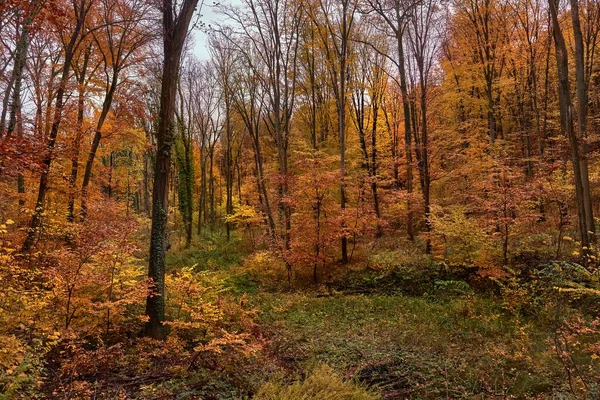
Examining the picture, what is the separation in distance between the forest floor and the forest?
6 centimetres

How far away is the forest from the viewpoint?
5.38 metres

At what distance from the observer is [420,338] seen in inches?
285

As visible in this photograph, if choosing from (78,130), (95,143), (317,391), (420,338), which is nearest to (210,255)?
(95,143)

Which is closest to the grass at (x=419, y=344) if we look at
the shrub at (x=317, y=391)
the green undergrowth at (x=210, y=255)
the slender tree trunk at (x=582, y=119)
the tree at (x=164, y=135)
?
the shrub at (x=317, y=391)

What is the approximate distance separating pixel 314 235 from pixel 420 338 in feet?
19.6

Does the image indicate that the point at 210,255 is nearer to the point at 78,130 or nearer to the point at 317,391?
the point at 78,130

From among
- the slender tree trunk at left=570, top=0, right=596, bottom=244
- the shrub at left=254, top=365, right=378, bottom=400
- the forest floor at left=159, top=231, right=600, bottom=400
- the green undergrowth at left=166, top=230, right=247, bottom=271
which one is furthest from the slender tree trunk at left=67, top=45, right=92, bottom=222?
the slender tree trunk at left=570, top=0, right=596, bottom=244

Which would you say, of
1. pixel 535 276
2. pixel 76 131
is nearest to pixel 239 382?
pixel 535 276

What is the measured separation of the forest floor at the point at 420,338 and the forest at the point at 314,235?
0.06m

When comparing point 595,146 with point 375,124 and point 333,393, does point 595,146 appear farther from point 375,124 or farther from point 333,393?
point 333,393

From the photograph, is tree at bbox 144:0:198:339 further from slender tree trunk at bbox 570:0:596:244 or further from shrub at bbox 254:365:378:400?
slender tree trunk at bbox 570:0:596:244

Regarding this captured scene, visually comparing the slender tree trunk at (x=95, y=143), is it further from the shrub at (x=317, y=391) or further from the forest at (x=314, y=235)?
the shrub at (x=317, y=391)

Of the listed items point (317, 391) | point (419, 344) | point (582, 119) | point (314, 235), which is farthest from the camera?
point (314, 235)

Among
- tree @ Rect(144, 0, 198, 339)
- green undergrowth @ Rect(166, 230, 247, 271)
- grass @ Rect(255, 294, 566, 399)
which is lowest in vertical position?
grass @ Rect(255, 294, 566, 399)
